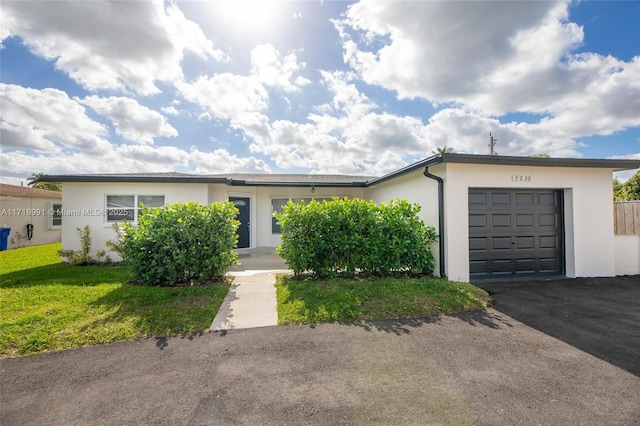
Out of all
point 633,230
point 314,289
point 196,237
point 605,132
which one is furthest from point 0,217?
point 605,132

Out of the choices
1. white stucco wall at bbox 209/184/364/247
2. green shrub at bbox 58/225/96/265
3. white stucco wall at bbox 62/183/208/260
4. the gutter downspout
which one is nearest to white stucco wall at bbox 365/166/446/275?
the gutter downspout

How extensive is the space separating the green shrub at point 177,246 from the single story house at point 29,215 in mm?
12622

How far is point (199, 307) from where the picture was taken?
4711 mm

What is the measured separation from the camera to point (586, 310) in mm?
4762

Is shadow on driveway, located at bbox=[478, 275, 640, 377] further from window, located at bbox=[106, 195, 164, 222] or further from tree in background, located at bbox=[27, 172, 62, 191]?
tree in background, located at bbox=[27, 172, 62, 191]

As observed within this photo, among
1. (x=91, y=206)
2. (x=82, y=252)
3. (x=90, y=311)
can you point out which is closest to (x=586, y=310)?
(x=90, y=311)

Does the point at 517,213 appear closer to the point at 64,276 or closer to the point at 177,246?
the point at 177,246

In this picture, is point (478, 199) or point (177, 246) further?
point (478, 199)

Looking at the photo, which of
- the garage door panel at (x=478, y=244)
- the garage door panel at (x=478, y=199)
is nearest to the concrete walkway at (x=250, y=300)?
the garage door panel at (x=478, y=244)

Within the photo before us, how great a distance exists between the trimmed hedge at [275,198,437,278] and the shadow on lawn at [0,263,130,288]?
4188mm

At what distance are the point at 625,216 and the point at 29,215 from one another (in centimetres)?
2436

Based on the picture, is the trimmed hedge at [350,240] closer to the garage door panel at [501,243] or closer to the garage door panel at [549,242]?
the garage door panel at [501,243]

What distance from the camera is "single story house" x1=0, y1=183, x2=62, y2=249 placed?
13.1 m

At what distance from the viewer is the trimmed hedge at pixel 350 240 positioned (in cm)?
638
